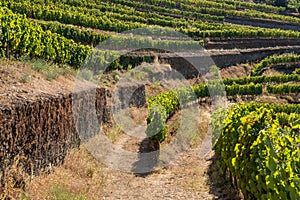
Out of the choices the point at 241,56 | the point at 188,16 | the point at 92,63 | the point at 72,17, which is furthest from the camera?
the point at 188,16

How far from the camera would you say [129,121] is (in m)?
26.1

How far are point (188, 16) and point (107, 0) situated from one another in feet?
49.8

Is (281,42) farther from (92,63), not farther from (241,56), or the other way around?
(92,63)

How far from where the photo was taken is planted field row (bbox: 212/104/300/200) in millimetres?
8123

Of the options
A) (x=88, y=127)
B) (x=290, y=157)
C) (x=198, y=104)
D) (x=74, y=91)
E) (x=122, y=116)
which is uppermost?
(x=290, y=157)

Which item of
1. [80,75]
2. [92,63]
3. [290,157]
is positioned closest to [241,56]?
[92,63]

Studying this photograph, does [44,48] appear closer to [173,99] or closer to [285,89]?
[173,99]

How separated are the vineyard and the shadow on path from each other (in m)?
0.06

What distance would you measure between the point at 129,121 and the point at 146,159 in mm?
6564

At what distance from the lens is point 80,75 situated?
24.1 metres

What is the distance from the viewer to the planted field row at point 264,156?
320 inches

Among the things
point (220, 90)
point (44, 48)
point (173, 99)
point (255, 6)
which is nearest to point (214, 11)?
point (255, 6)

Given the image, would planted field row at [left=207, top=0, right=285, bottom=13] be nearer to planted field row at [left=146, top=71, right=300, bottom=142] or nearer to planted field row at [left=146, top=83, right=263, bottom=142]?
planted field row at [left=146, top=71, right=300, bottom=142]

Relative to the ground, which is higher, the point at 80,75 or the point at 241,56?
the point at 80,75
